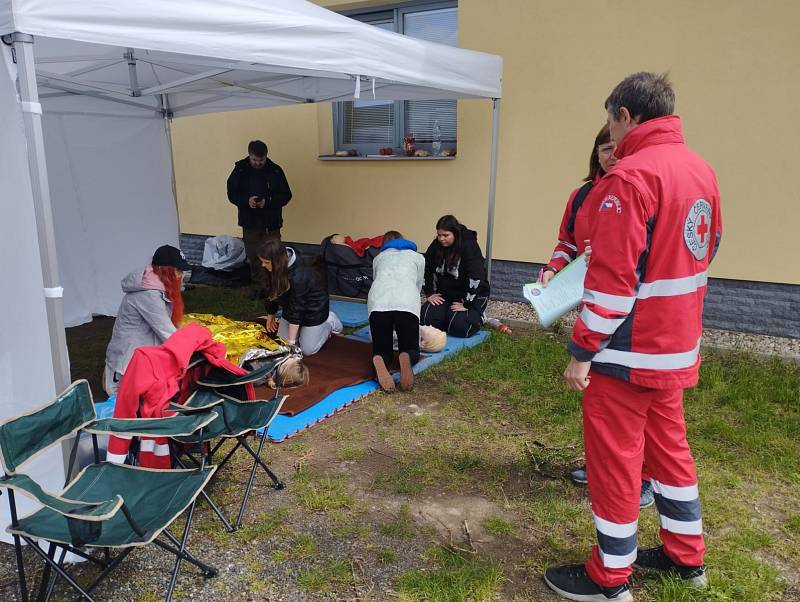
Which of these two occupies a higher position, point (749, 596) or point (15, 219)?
point (15, 219)

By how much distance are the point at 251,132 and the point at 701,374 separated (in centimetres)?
599

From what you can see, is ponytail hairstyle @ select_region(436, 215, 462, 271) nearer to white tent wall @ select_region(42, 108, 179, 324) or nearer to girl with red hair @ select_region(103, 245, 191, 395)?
girl with red hair @ select_region(103, 245, 191, 395)

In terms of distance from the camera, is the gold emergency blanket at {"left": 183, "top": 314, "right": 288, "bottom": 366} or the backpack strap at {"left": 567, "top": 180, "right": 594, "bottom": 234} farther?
the gold emergency blanket at {"left": 183, "top": 314, "right": 288, "bottom": 366}

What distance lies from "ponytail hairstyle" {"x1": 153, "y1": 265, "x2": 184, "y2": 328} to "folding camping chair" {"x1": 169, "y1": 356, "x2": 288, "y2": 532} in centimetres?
101

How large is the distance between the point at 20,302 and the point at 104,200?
3.92 m

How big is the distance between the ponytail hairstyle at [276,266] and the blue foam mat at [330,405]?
0.87 meters

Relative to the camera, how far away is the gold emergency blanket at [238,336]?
441cm

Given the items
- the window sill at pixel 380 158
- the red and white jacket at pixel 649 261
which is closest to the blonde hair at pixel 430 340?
the window sill at pixel 380 158

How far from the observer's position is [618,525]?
84.5 inches

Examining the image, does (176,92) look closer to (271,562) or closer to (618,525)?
(271,562)

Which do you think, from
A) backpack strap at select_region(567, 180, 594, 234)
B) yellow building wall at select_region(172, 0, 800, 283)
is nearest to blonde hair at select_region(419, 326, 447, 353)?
yellow building wall at select_region(172, 0, 800, 283)

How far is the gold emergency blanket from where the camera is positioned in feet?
14.5

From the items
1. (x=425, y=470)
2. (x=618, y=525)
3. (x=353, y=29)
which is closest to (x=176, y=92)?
(x=353, y=29)

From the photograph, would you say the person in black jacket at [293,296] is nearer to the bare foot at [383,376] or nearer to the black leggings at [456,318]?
the bare foot at [383,376]
